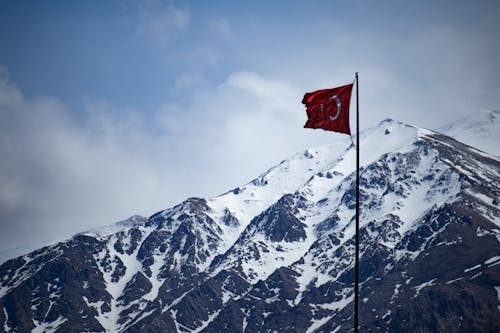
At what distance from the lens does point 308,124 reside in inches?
2557

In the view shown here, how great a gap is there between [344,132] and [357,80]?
4712 millimetres

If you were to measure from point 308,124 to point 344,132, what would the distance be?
393 cm

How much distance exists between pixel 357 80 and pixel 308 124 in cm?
645

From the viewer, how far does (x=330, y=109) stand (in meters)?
63.4

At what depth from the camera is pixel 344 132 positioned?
62.5m

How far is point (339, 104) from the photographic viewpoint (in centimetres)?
6303

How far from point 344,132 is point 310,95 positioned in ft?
16.6

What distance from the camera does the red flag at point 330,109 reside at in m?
62.8

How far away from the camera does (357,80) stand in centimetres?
6134

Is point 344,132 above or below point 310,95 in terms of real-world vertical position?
below

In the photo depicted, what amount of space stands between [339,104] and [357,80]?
114 inches

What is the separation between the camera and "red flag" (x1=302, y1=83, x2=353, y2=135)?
62.8 metres
